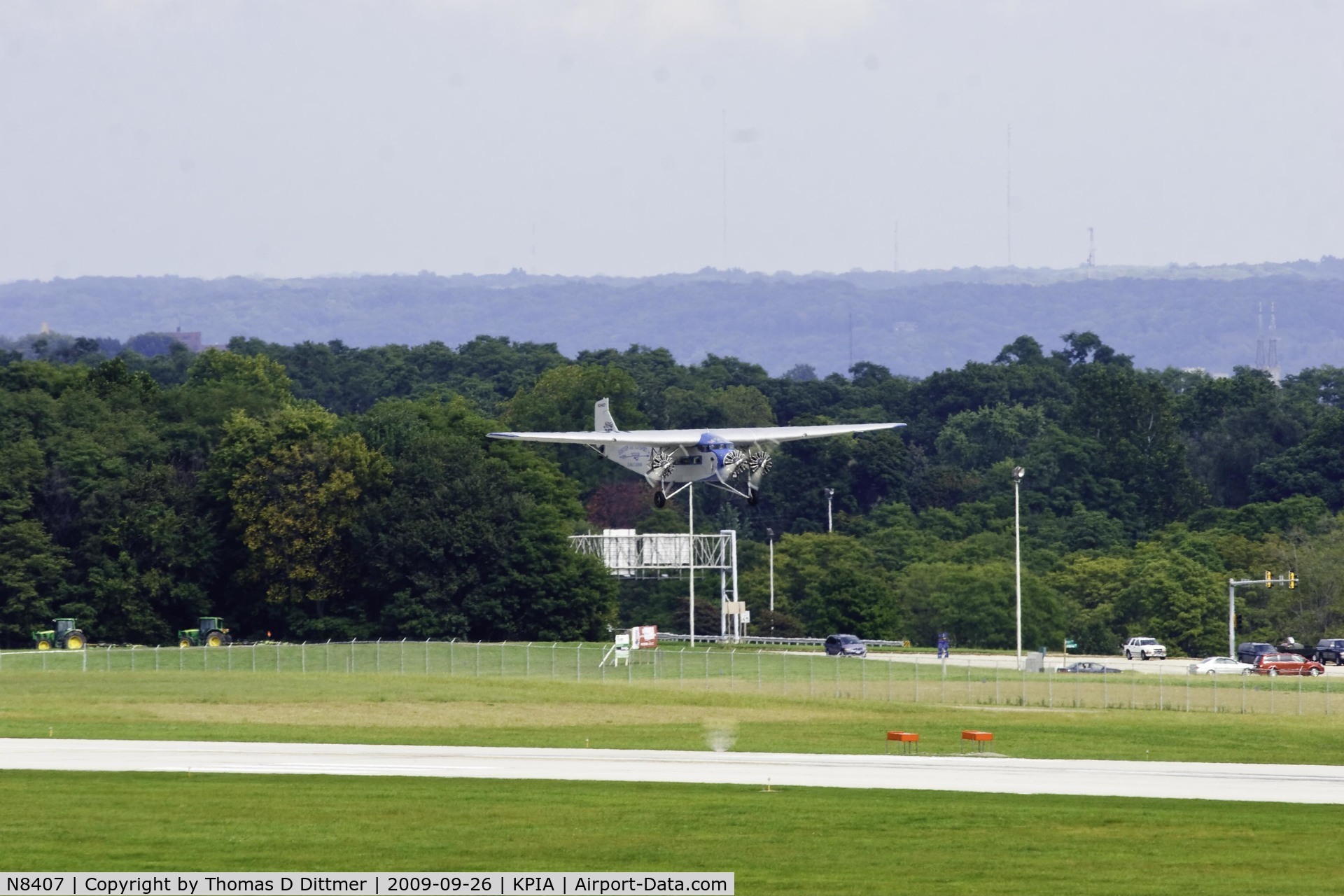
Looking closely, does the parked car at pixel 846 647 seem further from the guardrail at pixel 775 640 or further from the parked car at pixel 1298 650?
the parked car at pixel 1298 650

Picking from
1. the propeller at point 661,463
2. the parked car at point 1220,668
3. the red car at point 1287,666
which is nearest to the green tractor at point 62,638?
the propeller at point 661,463

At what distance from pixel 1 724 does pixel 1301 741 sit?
35412 millimetres

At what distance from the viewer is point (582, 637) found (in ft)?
334

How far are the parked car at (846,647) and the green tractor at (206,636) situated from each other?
2997 centimetres

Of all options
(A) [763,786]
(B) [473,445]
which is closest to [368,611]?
(B) [473,445]

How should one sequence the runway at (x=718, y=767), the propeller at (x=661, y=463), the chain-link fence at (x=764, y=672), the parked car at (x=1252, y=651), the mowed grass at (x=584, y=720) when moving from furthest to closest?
the parked car at (x=1252, y=651), the chain-link fence at (x=764, y=672), the propeller at (x=661, y=463), the mowed grass at (x=584, y=720), the runway at (x=718, y=767)

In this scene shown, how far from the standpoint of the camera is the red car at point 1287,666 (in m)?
84.0

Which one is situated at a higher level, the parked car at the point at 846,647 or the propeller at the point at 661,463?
the propeller at the point at 661,463

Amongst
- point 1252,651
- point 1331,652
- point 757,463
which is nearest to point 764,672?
point 757,463

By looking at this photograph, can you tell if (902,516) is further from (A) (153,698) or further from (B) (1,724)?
(B) (1,724)

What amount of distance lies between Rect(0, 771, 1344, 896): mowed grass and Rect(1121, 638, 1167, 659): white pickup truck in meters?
65.4

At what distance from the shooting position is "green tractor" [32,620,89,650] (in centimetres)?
9519

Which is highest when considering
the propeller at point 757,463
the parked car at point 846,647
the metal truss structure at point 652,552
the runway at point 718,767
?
the propeller at point 757,463

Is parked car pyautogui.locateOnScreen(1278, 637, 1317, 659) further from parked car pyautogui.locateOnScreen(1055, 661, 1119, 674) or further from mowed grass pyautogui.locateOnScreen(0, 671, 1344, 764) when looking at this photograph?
mowed grass pyautogui.locateOnScreen(0, 671, 1344, 764)
